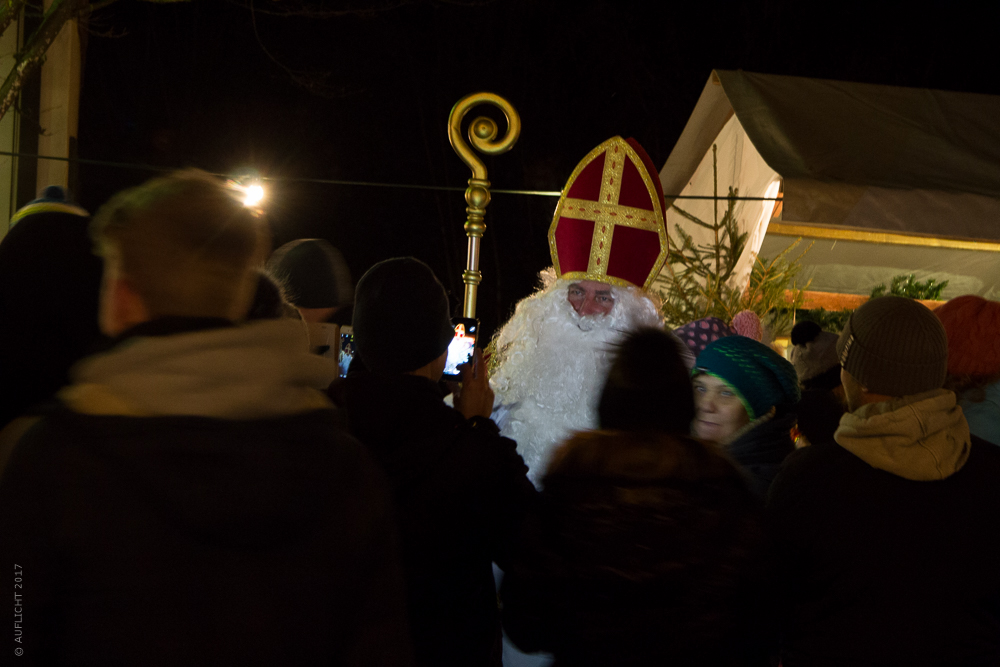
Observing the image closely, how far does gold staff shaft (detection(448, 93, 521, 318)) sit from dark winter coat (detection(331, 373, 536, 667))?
185cm

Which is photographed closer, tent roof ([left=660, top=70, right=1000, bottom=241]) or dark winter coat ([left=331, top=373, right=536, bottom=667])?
dark winter coat ([left=331, top=373, right=536, bottom=667])

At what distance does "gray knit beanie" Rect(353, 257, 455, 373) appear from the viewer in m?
2.10

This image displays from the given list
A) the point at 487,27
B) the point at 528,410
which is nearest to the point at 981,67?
the point at 487,27

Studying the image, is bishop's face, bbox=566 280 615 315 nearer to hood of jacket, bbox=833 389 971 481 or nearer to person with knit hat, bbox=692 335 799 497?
person with knit hat, bbox=692 335 799 497

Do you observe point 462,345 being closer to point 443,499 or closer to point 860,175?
point 443,499

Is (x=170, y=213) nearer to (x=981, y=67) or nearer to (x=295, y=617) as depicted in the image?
(x=295, y=617)

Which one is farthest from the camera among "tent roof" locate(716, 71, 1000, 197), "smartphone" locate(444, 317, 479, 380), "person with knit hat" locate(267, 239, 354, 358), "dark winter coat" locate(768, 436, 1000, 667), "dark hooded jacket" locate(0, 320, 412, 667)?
"tent roof" locate(716, 71, 1000, 197)

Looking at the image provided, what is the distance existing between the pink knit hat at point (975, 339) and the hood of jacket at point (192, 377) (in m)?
2.18

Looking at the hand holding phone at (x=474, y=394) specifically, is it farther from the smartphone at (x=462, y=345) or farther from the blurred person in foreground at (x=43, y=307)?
the blurred person in foreground at (x=43, y=307)

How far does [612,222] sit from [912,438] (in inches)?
91.9

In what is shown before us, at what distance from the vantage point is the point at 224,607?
123 centimetres

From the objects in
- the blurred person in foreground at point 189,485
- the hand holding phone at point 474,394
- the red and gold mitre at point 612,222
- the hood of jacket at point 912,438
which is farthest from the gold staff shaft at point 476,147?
the blurred person in foreground at point 189,485

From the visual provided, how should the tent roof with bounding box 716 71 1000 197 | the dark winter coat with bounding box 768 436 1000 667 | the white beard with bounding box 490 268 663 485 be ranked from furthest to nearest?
the tent roof with bounding box 716 71 1000 197 → the white beard with bounding box 490 268 663 485 → the dark winter coat with bounding box 768 436 1000 667

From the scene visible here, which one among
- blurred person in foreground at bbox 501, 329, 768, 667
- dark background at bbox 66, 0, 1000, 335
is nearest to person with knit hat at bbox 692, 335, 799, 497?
blurred person in foreground at bbox 501, 329, 768, 667
